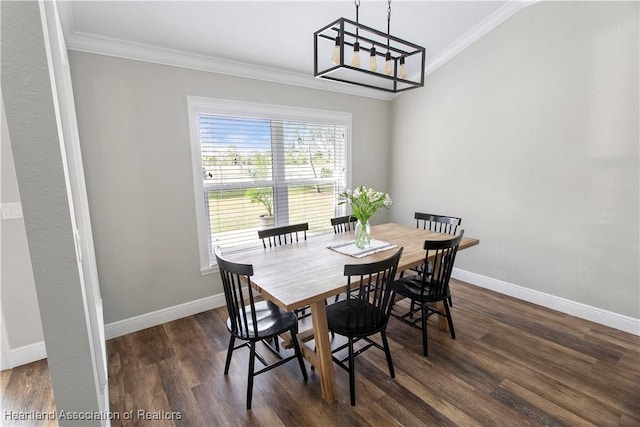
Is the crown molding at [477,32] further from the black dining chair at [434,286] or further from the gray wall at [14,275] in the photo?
the gray wall at [14,275]

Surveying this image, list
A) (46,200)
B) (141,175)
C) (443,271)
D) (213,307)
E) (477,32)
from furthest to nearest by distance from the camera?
(477,32)
(213,307)
(141,175)
(443,271)
(46,200)

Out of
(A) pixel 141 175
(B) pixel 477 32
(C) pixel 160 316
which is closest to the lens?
(A) pixel 141 175

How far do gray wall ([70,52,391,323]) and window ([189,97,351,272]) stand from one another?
0.49 ft

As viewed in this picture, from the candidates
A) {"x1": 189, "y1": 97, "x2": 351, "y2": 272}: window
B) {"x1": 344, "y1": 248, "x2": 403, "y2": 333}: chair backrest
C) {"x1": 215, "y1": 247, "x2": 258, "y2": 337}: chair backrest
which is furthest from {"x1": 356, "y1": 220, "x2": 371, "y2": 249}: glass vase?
{"x1": 189, "y1": 97, "x2": 351, "y2": 272}: window

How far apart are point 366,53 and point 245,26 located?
55.0 inches

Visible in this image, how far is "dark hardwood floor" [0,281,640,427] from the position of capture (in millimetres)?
1824

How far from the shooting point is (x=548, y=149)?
9.84 ft

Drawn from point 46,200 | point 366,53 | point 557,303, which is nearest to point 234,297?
point 46,200

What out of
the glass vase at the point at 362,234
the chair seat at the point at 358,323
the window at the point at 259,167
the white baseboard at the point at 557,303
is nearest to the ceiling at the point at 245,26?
the window at the point at 259,167

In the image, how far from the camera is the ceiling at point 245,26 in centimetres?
222

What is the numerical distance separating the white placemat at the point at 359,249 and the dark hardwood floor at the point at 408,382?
0.78 m

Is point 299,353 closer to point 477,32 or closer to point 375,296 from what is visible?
point 375,296

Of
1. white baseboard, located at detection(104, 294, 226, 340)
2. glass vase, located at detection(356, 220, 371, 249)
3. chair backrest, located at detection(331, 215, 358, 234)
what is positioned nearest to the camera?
glass vase, located at detection(356, 220, 371, 249)

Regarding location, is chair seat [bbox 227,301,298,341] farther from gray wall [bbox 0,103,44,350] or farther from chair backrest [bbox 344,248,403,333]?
gray wall [bbox 0,103,44,350]
